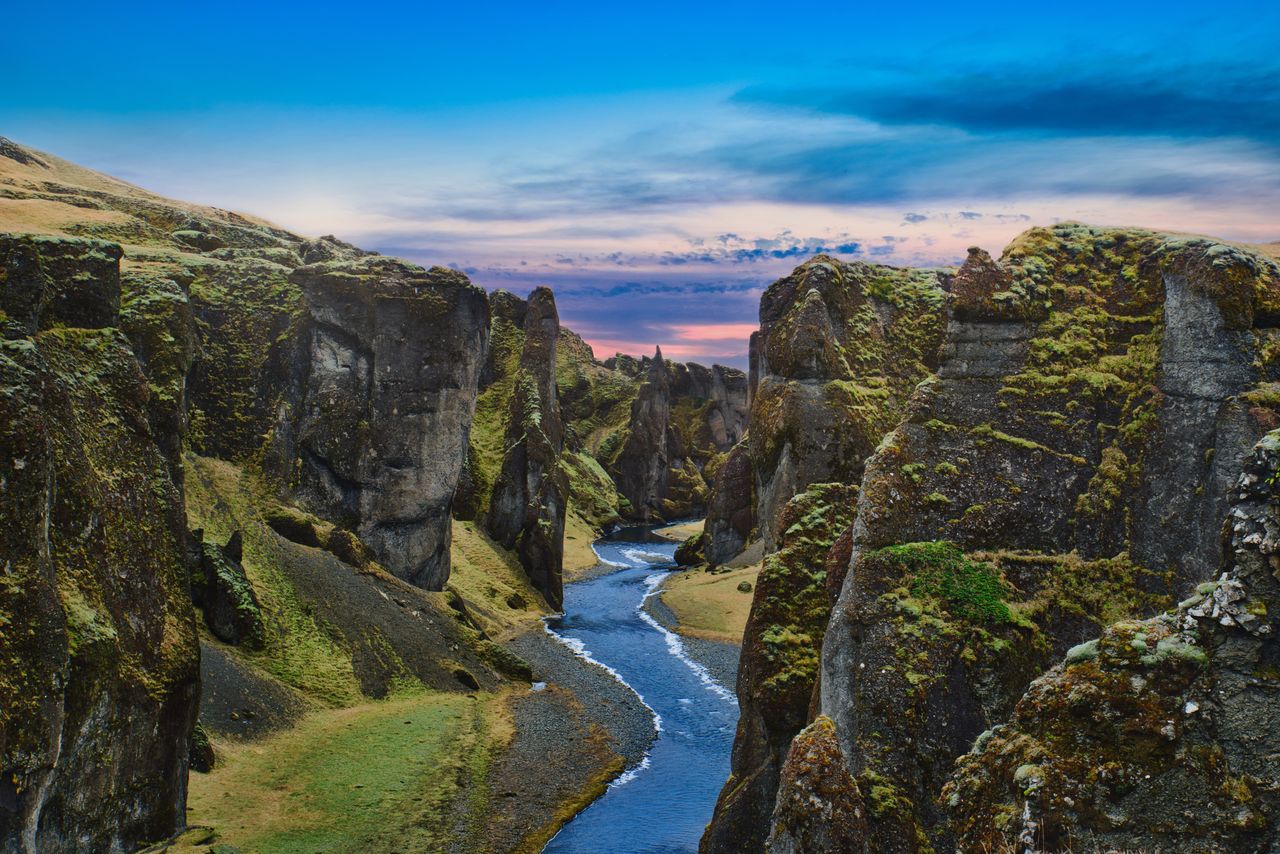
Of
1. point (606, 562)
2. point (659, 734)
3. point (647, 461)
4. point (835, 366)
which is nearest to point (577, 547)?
point (606, 562)

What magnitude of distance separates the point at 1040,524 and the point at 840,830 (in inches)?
346

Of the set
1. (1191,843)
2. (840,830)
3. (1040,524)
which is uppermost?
(1040,524)

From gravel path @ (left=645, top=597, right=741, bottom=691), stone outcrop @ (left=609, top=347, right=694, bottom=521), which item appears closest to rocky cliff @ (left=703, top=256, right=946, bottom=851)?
gravel path @ (left=645, top=597, right=741, bottom=691)

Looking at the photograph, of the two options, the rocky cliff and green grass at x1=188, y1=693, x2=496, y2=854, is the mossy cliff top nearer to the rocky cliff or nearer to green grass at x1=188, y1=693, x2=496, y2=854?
the rocky cliff

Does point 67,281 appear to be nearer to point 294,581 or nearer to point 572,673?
point 294,581

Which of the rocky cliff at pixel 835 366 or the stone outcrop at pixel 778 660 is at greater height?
the rocky cliff at pixel 835 366

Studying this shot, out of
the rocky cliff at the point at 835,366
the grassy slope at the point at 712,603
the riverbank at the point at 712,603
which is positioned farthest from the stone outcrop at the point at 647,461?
the rocky cliff at the point at 835,366

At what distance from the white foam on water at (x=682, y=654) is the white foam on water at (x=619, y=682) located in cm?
467

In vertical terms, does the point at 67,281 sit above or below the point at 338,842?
above

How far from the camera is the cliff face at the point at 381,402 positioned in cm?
7156

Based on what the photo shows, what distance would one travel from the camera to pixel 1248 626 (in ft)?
40.6

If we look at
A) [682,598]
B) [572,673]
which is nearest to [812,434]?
[572,673]

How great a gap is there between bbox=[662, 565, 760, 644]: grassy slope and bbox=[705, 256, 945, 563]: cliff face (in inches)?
523

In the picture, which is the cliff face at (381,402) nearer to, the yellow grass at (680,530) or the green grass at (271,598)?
the green grass at (271,598)
